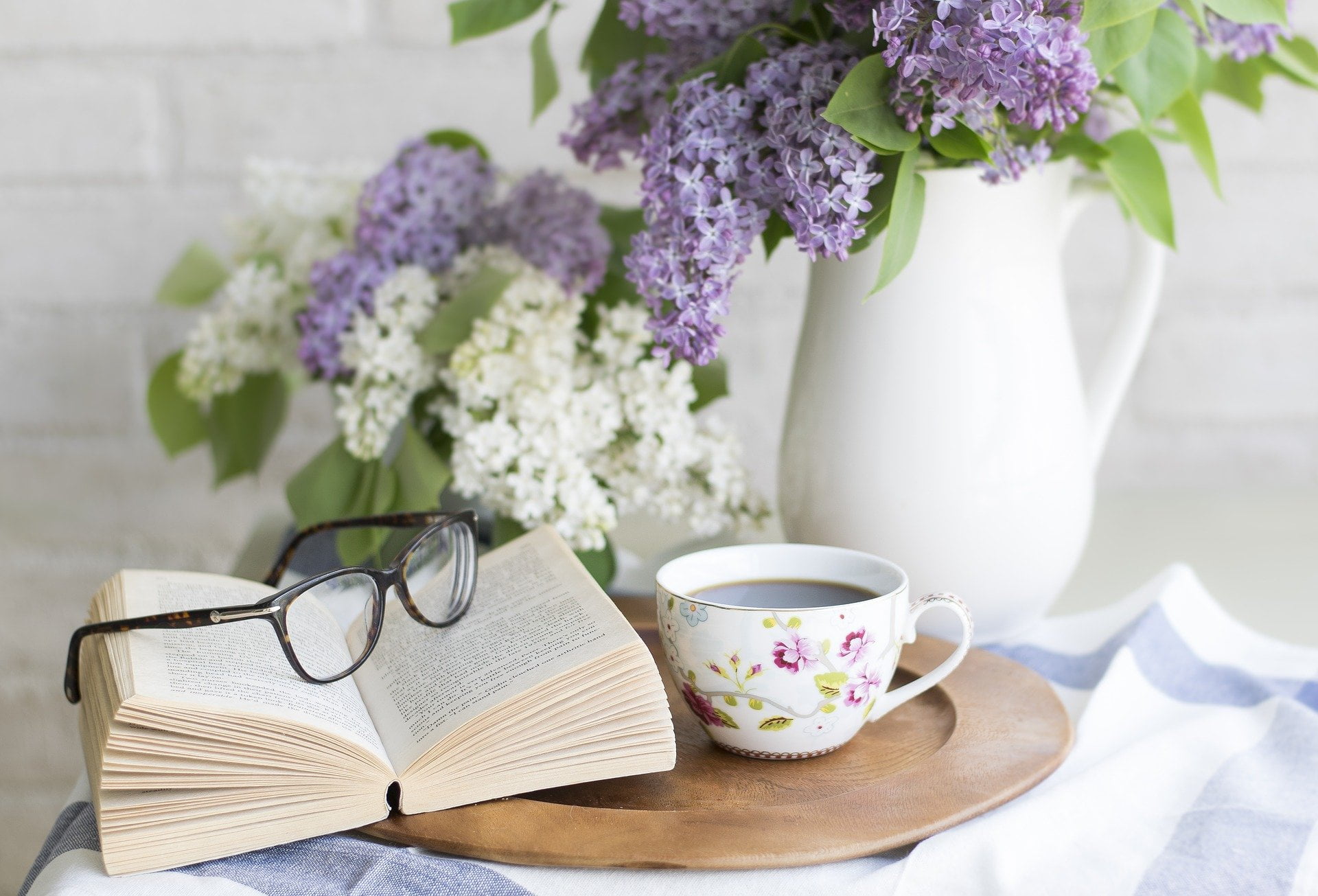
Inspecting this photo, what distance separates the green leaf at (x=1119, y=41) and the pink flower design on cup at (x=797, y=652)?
0.89 ft

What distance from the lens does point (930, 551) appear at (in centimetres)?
64

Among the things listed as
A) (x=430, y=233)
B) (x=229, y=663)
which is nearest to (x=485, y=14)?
(x=430, y=233)

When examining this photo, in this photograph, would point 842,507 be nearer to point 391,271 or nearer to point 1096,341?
point 391,271

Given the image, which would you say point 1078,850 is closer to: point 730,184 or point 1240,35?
point 730,184

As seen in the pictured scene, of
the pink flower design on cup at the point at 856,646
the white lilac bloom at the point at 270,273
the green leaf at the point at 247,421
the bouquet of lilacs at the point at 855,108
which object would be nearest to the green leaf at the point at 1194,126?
the bouquet of lilacs at the point at 855,108

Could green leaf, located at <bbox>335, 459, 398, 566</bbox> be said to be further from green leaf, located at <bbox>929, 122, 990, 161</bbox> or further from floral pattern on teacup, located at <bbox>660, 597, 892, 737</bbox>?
green leaf, located at <bbox>929, 122, 990, 161</bbox>

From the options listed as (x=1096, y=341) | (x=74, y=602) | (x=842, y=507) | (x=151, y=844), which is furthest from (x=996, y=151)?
(x=74, y=602)

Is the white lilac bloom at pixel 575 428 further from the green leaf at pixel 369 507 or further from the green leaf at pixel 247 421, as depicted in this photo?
the green leaf at pixel 247 421

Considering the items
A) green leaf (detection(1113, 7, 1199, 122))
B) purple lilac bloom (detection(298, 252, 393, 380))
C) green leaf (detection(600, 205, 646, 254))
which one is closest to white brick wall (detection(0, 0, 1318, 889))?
green leaf (detection(600, 205, 646, 254))

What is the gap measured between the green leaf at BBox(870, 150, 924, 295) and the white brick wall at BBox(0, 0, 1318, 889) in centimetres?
60

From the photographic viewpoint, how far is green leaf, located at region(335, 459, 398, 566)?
701mm

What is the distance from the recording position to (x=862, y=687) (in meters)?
0.49

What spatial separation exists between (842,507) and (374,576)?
0.27m

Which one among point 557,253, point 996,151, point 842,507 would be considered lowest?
point 842,507
